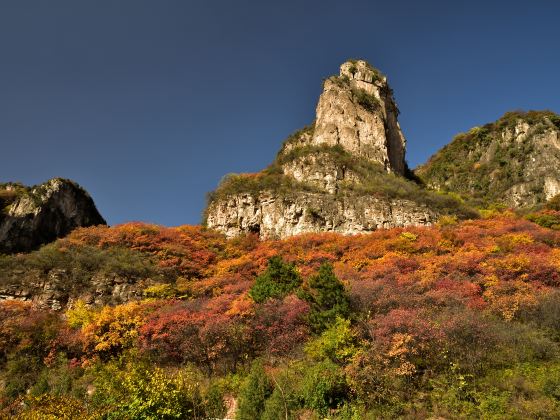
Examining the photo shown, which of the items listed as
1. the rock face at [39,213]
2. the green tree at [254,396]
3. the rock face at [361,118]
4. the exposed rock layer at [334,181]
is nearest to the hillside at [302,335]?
the green tree at [254,396]

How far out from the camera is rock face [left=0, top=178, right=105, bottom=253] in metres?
46.4

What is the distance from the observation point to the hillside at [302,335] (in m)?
16.0

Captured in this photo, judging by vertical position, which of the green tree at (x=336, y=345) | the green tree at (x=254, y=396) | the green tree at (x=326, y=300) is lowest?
the green tree at (x=254, y=396)

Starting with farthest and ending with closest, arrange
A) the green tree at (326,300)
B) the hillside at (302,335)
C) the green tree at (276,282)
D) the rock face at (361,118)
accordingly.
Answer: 1. the rock face at (361,118)
2. the green tree at (276,282)
3. the green tree at (326,300)
4. the hillside at (302,335)

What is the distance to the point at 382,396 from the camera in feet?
52.5

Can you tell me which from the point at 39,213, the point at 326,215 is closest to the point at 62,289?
the point at 39,213

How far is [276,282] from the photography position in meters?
26.0

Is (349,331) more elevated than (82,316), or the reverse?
Answer: (82,316)

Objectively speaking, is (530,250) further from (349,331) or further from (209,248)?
(209,248)

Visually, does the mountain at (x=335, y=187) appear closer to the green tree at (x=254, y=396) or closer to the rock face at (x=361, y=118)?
the rock face at (x=361, y=118)

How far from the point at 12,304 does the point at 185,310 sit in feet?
45.8

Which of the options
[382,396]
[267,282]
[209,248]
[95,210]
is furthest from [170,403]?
[95,210]

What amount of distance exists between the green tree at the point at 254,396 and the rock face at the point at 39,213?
4012cm

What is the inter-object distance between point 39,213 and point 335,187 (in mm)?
37081
